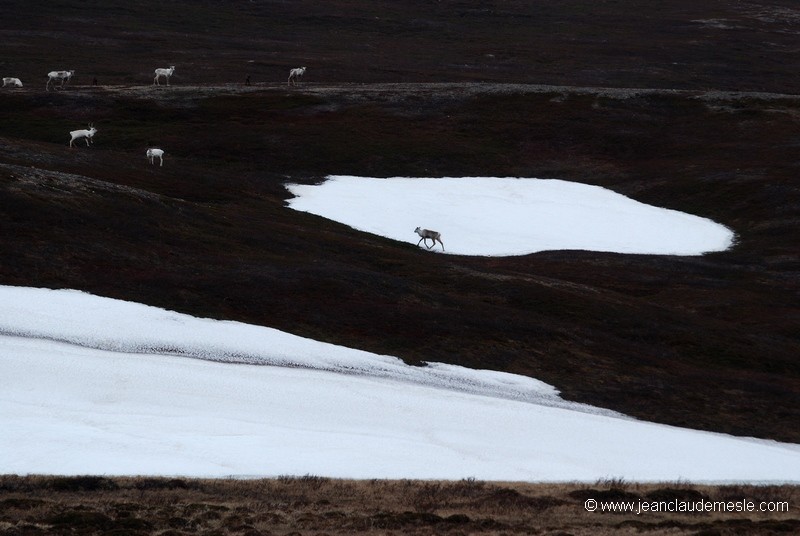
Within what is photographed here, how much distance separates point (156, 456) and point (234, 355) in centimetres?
1024

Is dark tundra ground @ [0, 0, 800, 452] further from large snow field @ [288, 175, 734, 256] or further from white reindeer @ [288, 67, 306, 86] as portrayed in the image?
white reindeer @ [288, 67, 306, 86]

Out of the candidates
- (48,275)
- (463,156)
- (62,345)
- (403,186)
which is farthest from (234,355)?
(463,156)

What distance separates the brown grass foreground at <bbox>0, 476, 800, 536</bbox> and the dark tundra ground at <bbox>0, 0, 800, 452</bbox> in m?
13.2

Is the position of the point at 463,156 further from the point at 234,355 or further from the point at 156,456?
the point at 156,456

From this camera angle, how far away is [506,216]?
7362 cm

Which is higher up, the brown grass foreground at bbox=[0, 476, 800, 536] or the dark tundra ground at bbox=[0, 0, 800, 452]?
the dark tundra ground at bbox=[0, 0, 800, 452]

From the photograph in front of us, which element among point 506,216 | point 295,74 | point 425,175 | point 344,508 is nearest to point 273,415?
point 344,508

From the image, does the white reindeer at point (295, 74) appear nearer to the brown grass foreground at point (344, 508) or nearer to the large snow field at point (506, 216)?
the large snow field at point (506, 216)

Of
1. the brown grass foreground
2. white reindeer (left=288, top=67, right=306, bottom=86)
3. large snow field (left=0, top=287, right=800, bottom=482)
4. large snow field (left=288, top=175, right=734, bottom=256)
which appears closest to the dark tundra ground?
large snow field (left=0, top=287, right=800, bottom=482)

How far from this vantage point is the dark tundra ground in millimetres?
41156

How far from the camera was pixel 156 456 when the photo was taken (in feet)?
85.6

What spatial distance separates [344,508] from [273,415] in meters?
9.82

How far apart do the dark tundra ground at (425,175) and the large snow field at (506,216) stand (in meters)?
2.79

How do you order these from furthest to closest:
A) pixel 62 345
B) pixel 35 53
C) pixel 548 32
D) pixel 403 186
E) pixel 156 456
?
pixel 548 32
pixel 35 53
pixel 403 186
pixel 62 345
pixel 156 456
